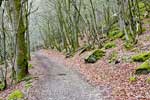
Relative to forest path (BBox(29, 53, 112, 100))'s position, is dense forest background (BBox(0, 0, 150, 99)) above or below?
above

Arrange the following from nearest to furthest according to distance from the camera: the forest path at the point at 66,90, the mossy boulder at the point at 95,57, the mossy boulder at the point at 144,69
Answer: the forest path at the point at 66,90 → the mossy boulder at the point at 144,69 → the mossy boulder at the point at 95,57

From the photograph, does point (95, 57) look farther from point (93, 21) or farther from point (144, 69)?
point (93, 21)

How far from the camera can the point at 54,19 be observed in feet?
180

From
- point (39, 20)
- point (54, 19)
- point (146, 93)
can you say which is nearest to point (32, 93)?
point (146, 93)

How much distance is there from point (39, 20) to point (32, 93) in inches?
2062

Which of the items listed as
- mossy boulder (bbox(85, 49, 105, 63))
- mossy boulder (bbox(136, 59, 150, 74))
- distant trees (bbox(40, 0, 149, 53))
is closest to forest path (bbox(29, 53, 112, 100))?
mossy boulder (bbox(136, 59, 150, 74))

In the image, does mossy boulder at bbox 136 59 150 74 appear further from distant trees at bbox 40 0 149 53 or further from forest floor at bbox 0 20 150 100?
distant trees at bbox 40 0 149 53

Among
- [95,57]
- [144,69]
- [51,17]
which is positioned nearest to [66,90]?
[144,69]

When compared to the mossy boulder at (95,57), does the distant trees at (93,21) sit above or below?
above

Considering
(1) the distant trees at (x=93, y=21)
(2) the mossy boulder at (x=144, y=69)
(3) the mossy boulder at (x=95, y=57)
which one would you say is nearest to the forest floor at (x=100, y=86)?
(2) the mossy boulder at (x=144, y=69)

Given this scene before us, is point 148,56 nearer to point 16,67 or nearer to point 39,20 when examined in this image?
point 16,67

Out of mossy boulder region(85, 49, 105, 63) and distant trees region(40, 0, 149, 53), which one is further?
distant trees region(40, 0, 149, 53)

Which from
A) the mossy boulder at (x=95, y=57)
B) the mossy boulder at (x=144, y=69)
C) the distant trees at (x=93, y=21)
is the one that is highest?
the distant trees at (x=93, y=21)

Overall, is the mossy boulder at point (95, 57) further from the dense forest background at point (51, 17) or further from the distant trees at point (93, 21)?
the distant trees at point (93, 21)
